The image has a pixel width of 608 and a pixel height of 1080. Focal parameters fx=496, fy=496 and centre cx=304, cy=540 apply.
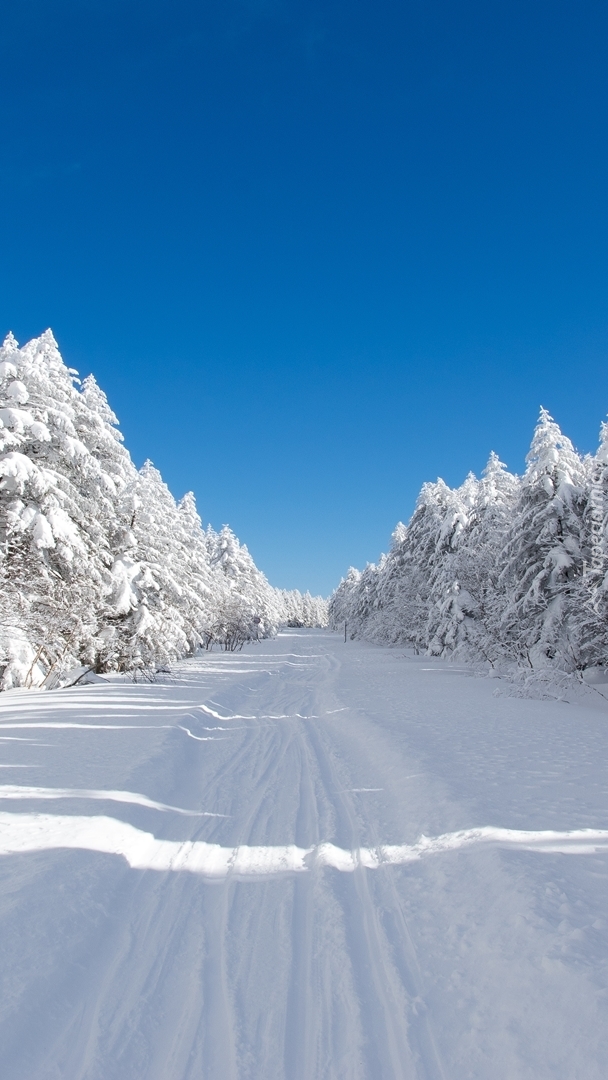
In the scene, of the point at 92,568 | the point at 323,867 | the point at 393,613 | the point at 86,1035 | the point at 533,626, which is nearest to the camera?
the point at 86,1035

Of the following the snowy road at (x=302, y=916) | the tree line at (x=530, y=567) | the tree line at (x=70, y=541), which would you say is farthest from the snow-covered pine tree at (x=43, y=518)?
the tree line at (x=530, y=567)

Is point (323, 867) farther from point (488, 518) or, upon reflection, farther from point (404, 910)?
point (488, 518)

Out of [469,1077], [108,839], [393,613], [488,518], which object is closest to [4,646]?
[108,839]

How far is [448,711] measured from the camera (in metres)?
13.5

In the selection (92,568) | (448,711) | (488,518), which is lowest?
(448,711)

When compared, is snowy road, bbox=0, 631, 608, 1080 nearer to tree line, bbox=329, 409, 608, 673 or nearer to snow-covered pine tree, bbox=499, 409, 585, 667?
tree line, bbox=329, 409, 608, 673

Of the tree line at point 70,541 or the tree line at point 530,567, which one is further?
the tree line at point 530,567

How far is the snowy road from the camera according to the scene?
8.95 feet

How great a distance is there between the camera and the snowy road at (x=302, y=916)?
107 inches

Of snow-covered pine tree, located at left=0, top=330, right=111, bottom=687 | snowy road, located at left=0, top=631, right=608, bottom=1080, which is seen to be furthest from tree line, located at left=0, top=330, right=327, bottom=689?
snowy road, located at left=0, top=631, right=608, bottom=1080

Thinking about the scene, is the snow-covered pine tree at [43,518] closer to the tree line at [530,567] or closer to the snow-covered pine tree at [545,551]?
the tree line at [530,567]

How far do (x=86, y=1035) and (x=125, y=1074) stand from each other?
37cm

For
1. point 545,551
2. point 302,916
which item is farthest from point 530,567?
point 302,916

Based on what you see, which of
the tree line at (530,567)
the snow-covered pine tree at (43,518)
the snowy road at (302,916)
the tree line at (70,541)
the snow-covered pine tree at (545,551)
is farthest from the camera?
the snow-covered pine tree at (545,551)
